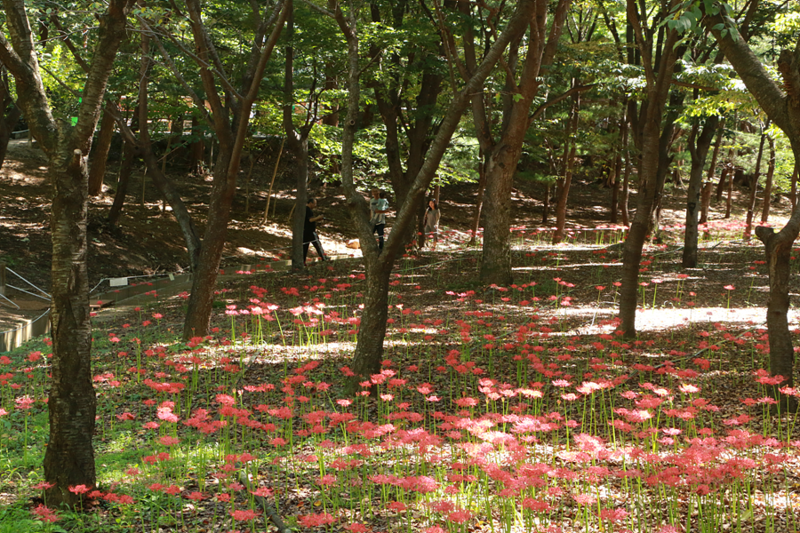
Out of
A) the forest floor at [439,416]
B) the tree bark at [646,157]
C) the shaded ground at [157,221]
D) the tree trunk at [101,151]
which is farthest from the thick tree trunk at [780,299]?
the tree trunk at [101,151]

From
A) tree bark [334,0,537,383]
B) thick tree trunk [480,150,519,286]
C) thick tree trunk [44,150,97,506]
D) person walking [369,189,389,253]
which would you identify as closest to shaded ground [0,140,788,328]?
person walking [369,189,389,253]

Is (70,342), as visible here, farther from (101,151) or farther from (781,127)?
(101,151)

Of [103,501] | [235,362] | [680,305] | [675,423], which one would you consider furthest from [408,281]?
[103,501]

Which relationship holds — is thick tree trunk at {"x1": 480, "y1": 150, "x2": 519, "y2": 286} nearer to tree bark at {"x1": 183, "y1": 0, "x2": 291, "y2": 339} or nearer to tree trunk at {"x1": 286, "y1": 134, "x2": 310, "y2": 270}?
tree bark at {"x1": 183, "y1": 0, "x2": 291, "y2": 339}

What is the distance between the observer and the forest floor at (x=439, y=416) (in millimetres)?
3607

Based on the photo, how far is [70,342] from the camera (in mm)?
3797

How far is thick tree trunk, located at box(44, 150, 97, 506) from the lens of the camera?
3721mm

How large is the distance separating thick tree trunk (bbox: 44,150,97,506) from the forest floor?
0.22 metres

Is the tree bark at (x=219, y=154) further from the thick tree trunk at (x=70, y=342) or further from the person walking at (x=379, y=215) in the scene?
the person walking at (x=379, y=215)

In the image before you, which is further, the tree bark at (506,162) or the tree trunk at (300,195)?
the tree trunk at (300,195)

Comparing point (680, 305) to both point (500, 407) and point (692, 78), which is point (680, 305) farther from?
point (500, 407)

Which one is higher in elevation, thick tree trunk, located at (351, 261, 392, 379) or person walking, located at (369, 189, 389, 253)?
person walking, located at (369, 189, 389, 253)


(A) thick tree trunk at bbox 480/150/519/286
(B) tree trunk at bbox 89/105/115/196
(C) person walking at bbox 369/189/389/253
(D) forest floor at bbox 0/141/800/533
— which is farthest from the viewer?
(B) tree trunk at bbox 89/105/115/196

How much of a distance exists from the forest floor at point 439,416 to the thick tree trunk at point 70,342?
222mm
